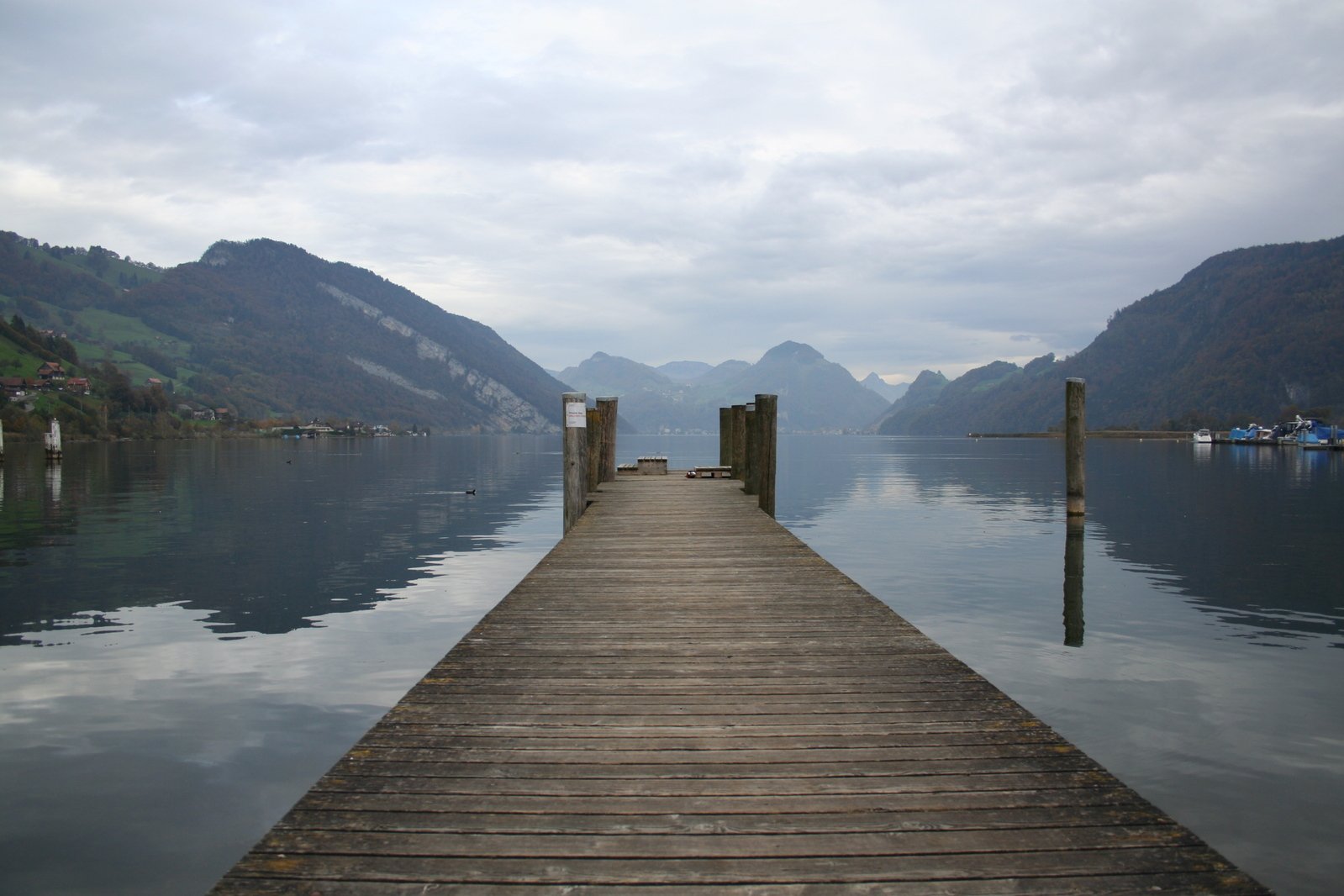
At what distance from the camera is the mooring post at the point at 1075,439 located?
22453mm

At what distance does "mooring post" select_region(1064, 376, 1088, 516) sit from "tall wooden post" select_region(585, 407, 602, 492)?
1167cm

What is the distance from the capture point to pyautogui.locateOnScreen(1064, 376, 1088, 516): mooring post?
22453 millimetres

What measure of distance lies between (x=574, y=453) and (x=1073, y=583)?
11029 mm

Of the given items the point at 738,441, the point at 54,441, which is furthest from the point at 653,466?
the point at 54,441

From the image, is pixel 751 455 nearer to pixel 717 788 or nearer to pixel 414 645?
pixel 414 645

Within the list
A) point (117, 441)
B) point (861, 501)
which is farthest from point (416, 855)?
point (117, 441)

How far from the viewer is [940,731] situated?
17.6ft

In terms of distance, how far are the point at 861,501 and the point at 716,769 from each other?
37.1 m

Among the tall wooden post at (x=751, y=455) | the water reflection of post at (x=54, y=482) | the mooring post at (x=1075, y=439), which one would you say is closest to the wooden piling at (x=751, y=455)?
the tall wooden post at (x=751, y=455)

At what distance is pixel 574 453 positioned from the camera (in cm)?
1739

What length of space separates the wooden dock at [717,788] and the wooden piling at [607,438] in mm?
15626

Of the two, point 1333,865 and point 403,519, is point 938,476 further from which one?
point 1333,865

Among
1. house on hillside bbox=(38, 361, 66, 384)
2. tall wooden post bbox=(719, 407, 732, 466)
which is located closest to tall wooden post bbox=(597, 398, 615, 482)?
tall wooden post bbox=(719, 407, 732, 466)

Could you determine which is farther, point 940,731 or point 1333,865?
point 1333,865
